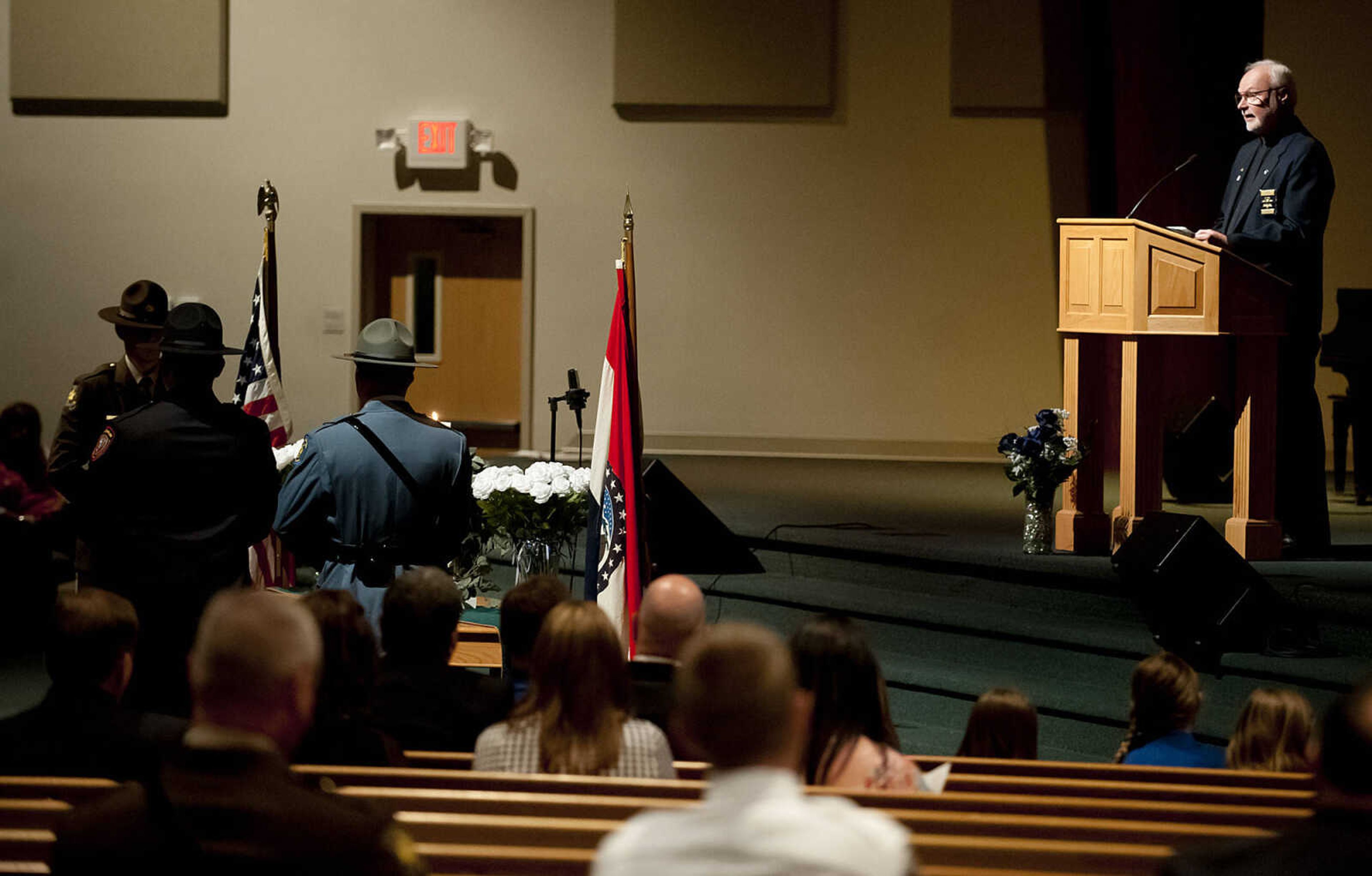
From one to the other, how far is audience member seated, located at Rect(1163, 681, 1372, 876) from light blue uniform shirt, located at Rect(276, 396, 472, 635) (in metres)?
2.80

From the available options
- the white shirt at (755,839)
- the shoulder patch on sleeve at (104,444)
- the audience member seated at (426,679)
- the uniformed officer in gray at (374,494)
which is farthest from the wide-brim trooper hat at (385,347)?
the white shirt at (755,839)

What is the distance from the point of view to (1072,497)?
6.44m

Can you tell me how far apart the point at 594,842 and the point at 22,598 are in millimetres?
4854

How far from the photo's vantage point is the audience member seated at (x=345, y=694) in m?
2.76

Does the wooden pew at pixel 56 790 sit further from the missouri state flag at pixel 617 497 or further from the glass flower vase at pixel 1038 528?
the glass flower vase at pixel 1038 528

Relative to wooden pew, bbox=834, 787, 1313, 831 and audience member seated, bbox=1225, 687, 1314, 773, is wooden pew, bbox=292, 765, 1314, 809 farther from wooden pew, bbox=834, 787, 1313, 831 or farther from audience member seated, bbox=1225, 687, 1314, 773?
audience member seated, bbox=1225, 687, 1314, 773

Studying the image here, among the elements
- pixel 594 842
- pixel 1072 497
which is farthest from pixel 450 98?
pixel 594 842

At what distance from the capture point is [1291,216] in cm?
570

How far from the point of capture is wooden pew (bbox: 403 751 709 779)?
2.89 metres

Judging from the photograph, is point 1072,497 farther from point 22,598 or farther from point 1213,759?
point 22,598

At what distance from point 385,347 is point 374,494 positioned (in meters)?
0.43

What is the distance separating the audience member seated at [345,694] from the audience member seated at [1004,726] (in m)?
1.33

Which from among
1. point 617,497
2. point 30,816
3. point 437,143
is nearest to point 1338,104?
point 437,143

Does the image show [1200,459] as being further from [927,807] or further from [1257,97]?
[927,807]
